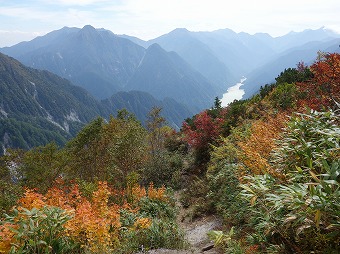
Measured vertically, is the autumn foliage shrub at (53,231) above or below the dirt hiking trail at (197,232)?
above

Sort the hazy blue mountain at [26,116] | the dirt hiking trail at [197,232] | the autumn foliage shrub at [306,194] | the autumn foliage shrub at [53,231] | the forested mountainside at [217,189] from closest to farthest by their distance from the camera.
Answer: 1. the autumn foliage shrub at [306,194]
2. the forested mountainside at [217,189]
3. the autumn foliage shrub at [53,231]
4. the dirt hiking trail at [197,232]
5. the hazy blue mountain at [26,116]

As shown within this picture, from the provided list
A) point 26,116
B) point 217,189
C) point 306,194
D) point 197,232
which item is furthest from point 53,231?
point 26,116

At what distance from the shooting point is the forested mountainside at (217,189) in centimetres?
426

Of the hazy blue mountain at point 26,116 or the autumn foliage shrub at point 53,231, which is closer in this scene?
the autumn foliage shrub at point 53,231

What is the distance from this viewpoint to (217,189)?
1275cm

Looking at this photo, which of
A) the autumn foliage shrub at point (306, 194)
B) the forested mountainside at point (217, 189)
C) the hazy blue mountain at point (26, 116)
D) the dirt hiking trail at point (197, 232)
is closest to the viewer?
the autumn foliage shrub at point (306, 194)

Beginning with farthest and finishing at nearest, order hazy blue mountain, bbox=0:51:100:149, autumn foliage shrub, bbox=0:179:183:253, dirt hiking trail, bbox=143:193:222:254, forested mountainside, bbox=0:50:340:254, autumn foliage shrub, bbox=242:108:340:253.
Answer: hazy blue mountain, bbox=0:51:100:149, dirt hiking trail, bbox=143:193:222:254, autumn foliage shrub, bbox=0:179:183:253, forested mountainside, bbox=0:50:340:254, autumn foliage shrub, bbox=242:108:340:253

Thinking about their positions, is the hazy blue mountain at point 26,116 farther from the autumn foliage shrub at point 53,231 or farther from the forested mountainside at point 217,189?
the autumn foliage shrub at point 53,231

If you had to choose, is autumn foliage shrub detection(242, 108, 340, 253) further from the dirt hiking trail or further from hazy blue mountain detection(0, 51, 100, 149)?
hazy blue mountain detection(0, 51, 100, 149)

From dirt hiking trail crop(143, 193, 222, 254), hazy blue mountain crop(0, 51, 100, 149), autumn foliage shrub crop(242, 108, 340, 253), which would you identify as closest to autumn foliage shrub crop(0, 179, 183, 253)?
dirt hiking trail crop(143, 193, 222, 254)

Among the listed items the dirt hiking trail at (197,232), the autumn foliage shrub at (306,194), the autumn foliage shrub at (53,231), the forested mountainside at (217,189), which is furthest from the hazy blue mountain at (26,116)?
→ the autumn foliage shrub at (306,194)

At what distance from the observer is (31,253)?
5.84 meters

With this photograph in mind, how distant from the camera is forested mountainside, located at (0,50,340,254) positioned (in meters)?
4.26

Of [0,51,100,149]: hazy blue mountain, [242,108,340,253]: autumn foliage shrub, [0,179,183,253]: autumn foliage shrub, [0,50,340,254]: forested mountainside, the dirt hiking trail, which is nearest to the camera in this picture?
[242,108,340,253]: autumn foliage shrub
